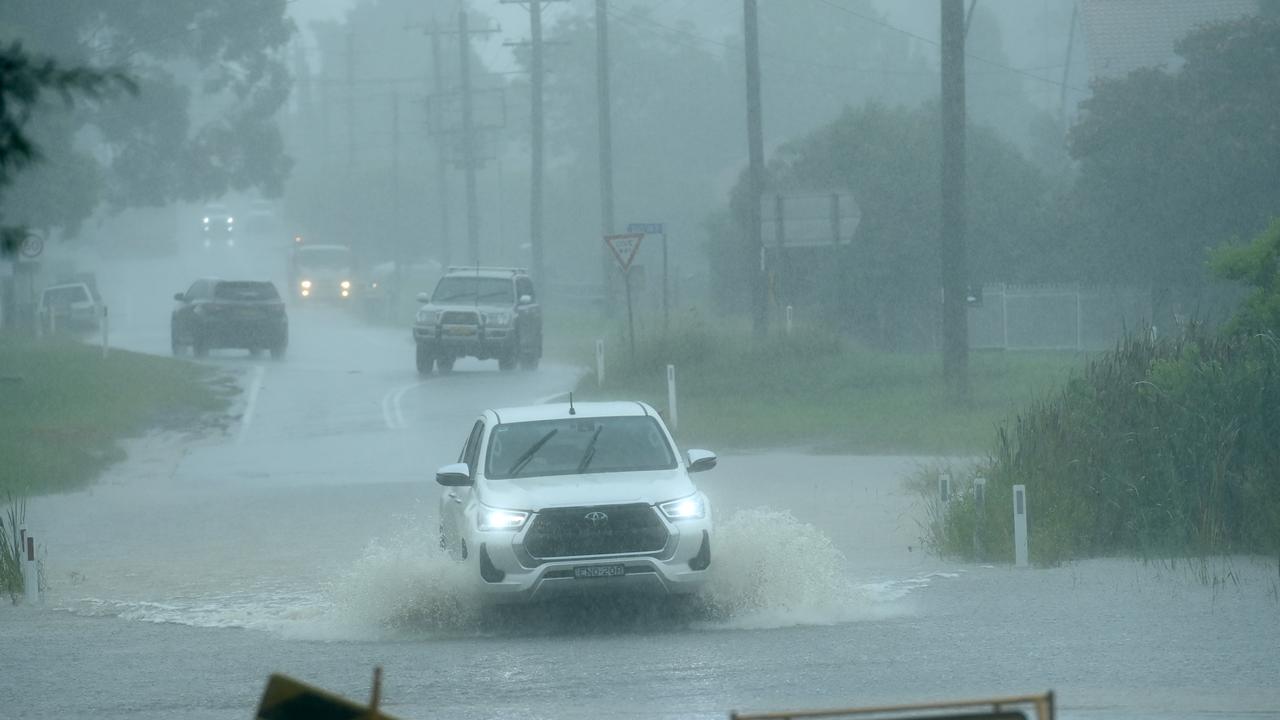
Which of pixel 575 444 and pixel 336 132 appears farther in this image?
pixel 336 132

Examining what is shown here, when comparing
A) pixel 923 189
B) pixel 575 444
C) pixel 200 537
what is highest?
pixel 923 189

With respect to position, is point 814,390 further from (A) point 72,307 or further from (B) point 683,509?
(A) point 72,307

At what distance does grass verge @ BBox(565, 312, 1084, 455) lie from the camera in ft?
85.0

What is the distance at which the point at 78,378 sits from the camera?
112ft

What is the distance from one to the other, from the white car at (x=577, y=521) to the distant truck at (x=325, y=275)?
60.3 metres

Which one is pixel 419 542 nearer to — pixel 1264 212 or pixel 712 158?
pixel 1264 212

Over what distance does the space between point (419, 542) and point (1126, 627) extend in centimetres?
685

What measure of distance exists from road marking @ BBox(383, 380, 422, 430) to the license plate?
1775 centimetres

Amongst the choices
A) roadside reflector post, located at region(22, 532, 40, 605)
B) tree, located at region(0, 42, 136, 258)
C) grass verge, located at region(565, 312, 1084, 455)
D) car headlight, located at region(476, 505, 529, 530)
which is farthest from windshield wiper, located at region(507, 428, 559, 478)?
grass verge, located at region(565, 312, 1084, 455)

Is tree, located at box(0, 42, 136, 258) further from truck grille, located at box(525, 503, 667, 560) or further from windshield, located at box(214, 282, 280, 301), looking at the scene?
windshield, located at box(214, 282, 280, 301)

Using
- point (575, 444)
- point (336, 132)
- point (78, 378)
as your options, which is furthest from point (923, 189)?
point (336, 132)

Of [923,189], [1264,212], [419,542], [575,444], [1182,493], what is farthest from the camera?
[923,189]

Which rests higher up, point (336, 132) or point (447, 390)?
point (336, 132)

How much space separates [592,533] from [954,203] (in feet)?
57.8
